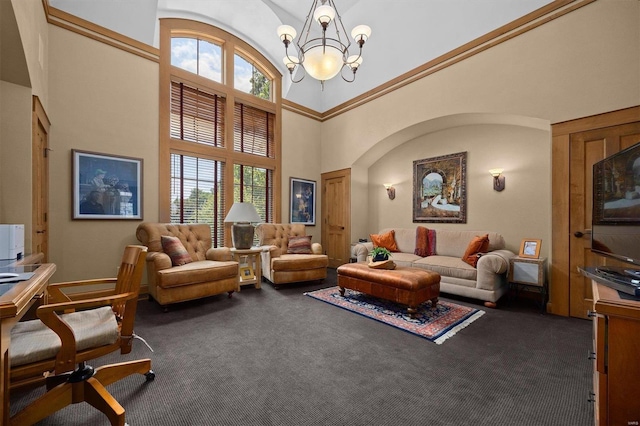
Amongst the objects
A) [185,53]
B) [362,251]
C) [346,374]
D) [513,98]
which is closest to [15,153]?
[185,53]

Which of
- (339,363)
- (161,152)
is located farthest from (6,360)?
(161,152)

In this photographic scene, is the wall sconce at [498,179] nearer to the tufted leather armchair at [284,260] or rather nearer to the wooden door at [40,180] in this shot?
the tufted leather armchair at [284,260]

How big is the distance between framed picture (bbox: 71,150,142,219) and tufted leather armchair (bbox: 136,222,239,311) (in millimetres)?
436

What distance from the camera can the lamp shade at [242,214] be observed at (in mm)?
3973

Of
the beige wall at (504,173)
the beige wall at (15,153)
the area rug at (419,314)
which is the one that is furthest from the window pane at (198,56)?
the area rug at (419,314)

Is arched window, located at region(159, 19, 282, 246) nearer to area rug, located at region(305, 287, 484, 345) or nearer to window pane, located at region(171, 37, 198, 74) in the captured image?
window pane, located at region(171, 37, 198, 74)

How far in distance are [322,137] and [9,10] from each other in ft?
16.7

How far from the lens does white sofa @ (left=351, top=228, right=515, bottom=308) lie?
131 inches

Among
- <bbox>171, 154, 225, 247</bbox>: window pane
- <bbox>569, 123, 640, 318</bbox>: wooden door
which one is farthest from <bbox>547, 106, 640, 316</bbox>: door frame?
<bbox>171, 154, 225, 247</bbox>: window pane

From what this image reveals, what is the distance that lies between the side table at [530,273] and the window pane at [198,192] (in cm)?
450

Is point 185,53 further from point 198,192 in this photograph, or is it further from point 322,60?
point 322,60

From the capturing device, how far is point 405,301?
294 centimetres

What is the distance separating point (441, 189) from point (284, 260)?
3.06 m

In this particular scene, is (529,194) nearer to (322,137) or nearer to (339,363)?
(339,363)
